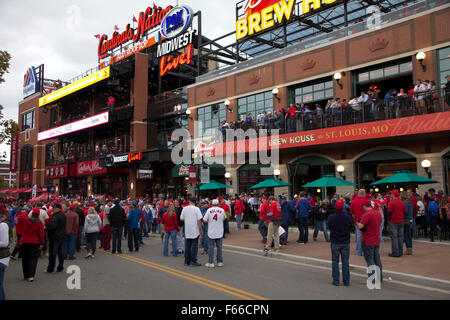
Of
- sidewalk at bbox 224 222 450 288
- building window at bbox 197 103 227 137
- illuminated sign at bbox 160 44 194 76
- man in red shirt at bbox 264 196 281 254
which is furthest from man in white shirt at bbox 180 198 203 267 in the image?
illuminated sign at bbox 160 44 194 76

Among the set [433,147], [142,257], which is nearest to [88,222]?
[142,257]

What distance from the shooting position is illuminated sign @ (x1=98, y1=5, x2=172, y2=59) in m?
37.2

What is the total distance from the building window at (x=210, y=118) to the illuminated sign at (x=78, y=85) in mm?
11739

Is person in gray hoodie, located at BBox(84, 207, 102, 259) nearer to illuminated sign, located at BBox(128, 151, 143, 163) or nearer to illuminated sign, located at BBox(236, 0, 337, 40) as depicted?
illuminated sign, located at BBox(236, 0, 337, 40)

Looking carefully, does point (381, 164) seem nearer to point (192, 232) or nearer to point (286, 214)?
point (286, 214)

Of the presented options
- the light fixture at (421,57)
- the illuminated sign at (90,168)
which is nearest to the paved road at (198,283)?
the light fixture at (421,57)

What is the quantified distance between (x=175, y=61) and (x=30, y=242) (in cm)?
2684

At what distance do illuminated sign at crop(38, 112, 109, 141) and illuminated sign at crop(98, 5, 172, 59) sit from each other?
976 cm

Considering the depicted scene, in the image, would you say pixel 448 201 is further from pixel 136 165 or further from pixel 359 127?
pixel 136 165

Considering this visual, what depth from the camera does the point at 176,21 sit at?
113 ft

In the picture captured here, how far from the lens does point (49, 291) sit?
25.0 feet

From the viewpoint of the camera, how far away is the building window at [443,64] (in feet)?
56.3

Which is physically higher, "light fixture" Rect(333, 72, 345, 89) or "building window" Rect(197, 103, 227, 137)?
"light fixture" Rect(333, 72, 345, 89)

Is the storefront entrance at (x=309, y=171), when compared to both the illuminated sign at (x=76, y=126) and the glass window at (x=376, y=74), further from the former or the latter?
the illuminated sign at (x=76, y=126)
